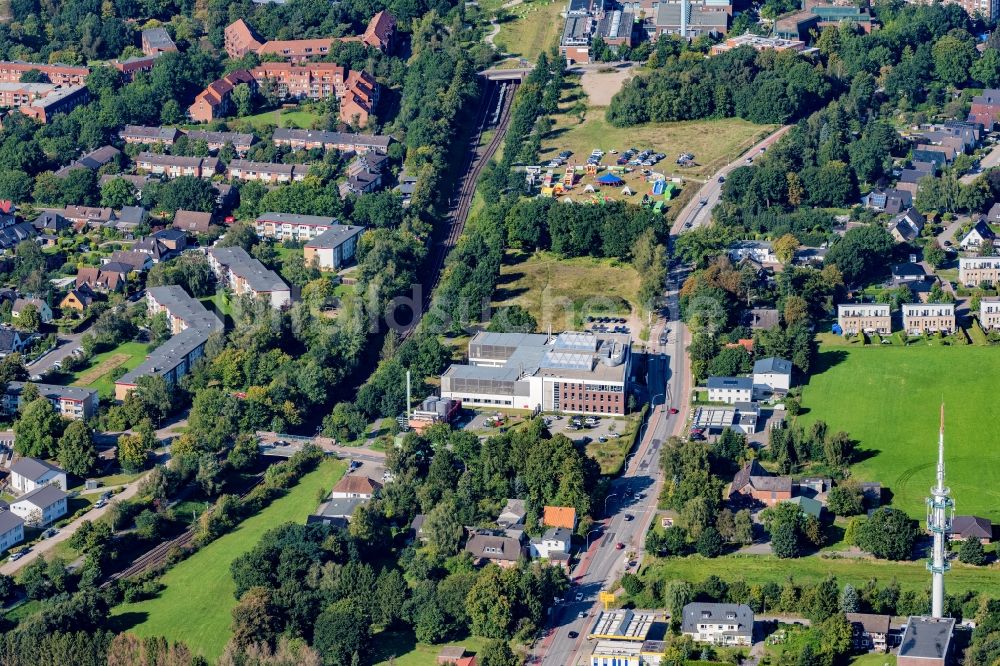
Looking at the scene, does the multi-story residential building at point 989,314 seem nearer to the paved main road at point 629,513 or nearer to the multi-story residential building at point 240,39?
the paved main road at point 629,513

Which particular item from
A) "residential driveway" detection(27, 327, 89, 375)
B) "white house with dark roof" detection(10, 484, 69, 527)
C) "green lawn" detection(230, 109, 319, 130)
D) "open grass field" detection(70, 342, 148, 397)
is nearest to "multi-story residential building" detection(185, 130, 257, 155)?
"green lawn" detection(230, 109, 319, 130)

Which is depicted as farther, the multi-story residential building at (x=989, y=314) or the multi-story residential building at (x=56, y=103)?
the multi-story residential building at (x=56, y=103)

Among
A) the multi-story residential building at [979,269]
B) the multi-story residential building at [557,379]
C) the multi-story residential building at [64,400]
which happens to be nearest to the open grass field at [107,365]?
the multi-story residential building at [64,400]

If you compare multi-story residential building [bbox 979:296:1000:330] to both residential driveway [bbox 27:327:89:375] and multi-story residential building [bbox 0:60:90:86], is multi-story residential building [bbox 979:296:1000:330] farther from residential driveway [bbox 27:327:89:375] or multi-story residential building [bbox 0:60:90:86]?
multi-story residential building [bbox 0:60:90:86]

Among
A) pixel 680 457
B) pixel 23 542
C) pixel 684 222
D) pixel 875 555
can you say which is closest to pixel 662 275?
pixel 684 222

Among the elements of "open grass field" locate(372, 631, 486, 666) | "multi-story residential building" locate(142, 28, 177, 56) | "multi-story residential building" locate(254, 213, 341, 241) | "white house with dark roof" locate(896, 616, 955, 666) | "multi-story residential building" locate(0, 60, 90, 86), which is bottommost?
"open grass field" locate(372, 631, 486, 666)

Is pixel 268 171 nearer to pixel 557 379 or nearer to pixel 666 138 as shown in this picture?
pixel 666 138

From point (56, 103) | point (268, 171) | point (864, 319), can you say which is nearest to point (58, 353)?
point (268, 171)
